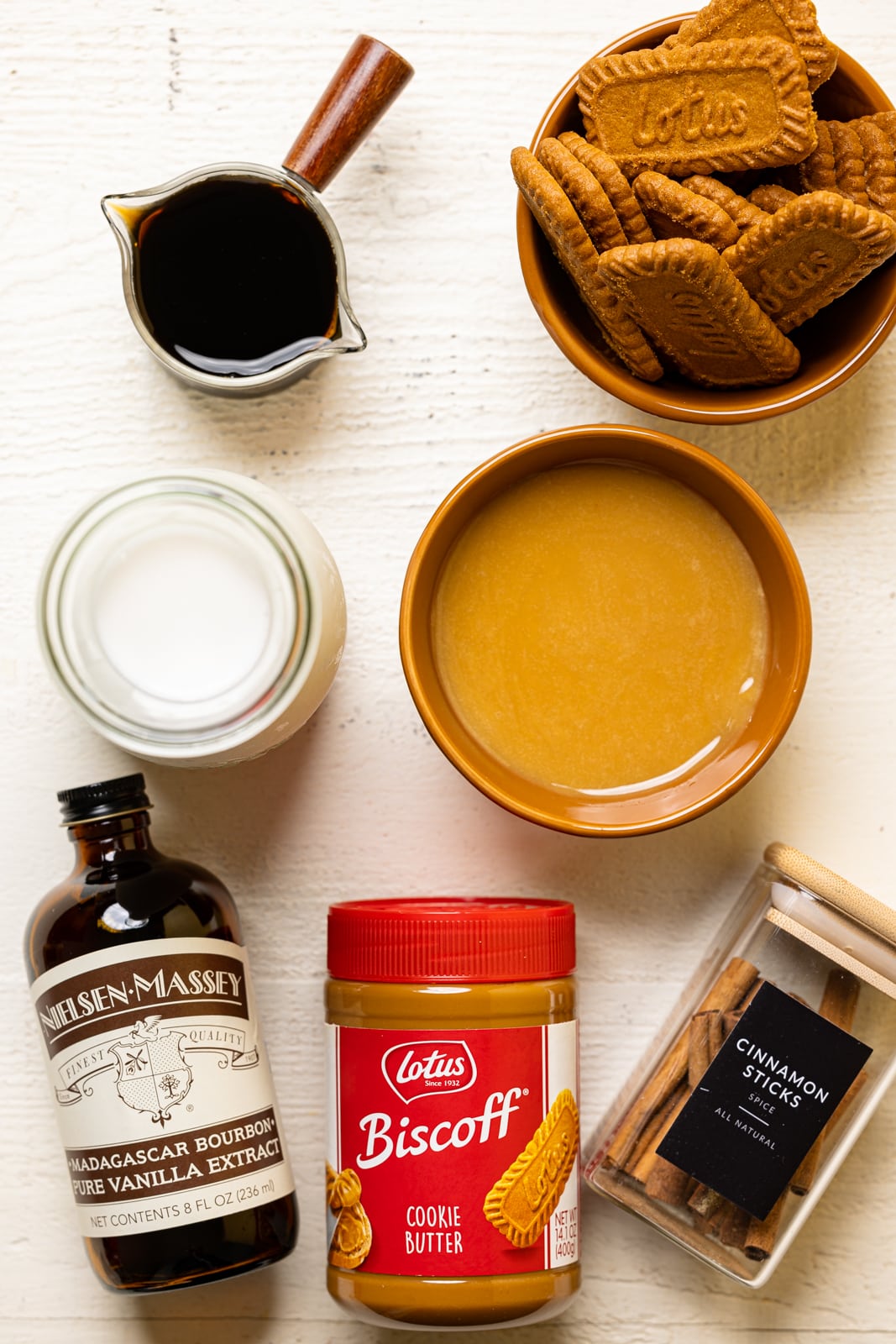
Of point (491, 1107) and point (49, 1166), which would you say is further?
point (49, 1166)

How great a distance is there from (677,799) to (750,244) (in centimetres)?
41

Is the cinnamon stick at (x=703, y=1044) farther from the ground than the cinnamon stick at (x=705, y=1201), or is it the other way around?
the cinnamon stick at (x=703, y=1044)

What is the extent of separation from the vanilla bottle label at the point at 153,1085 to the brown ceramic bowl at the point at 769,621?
0.81 ft

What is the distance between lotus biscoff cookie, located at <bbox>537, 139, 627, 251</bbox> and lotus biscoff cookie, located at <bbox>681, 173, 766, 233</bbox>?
7 centimetres

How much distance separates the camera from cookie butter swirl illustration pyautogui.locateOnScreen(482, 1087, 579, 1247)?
0.83 meters

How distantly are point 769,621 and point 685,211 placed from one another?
0.31m

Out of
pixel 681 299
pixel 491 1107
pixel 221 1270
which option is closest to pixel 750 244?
pixel 681 299

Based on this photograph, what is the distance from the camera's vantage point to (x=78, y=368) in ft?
3.22

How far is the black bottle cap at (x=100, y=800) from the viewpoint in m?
0.84

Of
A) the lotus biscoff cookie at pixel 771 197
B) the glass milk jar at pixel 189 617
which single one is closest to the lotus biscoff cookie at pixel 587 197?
the lotus biscoff cookie at pixel 771 197

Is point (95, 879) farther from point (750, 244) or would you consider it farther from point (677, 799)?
point (750, 244)

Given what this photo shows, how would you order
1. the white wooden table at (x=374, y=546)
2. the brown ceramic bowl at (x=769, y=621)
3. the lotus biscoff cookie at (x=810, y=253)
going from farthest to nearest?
the white wooden table at (x=374, y=546)
the brown ceramic bowl at (x=769, y=621)
the lotus biscoff cookie at (x=810, y=253)

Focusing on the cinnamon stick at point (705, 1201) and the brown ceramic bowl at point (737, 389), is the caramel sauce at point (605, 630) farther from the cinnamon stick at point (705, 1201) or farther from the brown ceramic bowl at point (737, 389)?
the cinnamon stick at point (705, 1201)

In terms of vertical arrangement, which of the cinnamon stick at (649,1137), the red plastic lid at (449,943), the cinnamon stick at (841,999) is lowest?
the cinnamon stick at (649,1137)
